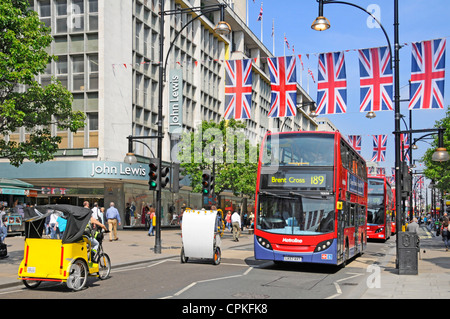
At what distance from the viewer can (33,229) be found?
11.2m

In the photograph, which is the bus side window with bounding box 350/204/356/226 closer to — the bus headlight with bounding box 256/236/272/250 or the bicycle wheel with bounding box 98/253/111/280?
the bus headlight with bounding box 256/236/272/250

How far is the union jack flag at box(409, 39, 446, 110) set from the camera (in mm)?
17578

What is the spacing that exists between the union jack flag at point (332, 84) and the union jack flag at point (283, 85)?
1.79m

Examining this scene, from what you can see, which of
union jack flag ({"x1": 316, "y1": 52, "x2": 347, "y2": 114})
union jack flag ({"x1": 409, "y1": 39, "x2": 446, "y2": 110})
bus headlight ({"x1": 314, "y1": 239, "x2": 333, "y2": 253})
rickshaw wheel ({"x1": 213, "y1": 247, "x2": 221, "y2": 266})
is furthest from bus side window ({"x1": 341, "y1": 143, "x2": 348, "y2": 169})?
rickshaw wheel ({"x1": 213, "y1": 247, "x2": 221, "y2": 266})

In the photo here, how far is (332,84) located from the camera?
21.1 m

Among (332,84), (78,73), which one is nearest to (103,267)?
(332,84)

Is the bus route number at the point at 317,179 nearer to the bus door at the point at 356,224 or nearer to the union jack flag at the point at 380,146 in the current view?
the bus door at the point at 356,224

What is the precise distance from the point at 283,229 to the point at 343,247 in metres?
2.25

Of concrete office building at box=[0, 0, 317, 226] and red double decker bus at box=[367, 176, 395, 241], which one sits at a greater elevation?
concrete office building at box=[0, 0, 317, 226]

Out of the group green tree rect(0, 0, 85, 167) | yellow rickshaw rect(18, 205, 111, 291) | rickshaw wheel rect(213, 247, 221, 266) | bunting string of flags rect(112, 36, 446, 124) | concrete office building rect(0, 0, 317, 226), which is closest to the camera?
yellow rickshaw rect(18, 205, 111, 291)

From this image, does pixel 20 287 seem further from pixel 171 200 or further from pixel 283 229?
Answer: pixel 171 200

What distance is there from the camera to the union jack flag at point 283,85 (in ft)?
74.1

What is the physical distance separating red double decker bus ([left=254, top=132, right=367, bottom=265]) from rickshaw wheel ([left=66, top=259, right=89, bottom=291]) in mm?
5954
